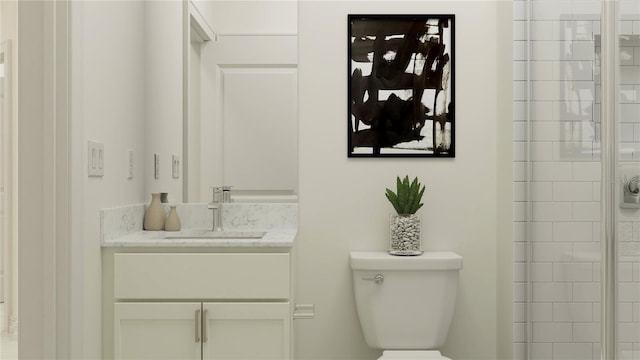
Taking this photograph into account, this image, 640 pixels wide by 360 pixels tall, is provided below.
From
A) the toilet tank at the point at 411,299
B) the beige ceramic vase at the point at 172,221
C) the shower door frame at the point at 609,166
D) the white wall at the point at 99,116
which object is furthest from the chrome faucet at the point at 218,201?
the shower door frame at the point at 609,166

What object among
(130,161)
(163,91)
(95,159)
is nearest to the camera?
(95,159)

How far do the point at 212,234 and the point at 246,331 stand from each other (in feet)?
1.94

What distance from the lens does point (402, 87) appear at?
2.51 metres

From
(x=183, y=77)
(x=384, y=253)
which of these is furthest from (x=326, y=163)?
(x=183, y=77)

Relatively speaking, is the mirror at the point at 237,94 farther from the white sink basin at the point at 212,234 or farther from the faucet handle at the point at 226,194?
the white sink basin at the point at 212,234

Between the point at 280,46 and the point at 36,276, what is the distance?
1.32 meters

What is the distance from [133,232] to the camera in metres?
2.24

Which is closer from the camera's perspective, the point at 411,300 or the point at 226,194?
the point at 411,300

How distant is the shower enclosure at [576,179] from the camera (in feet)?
5.37

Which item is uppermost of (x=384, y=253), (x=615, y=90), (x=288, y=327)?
(x=615, y=90)

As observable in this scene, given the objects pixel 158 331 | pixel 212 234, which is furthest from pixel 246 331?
pixel 212 234

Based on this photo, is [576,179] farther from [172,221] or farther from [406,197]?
[172,221]

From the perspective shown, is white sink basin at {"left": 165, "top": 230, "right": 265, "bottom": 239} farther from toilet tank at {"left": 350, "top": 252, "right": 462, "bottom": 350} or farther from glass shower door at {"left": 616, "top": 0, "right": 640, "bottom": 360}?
glass shower door at {"left": 616, "top": 0, "right": 640, "bottom": 360}

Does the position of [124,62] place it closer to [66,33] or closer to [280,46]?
[66,33]
